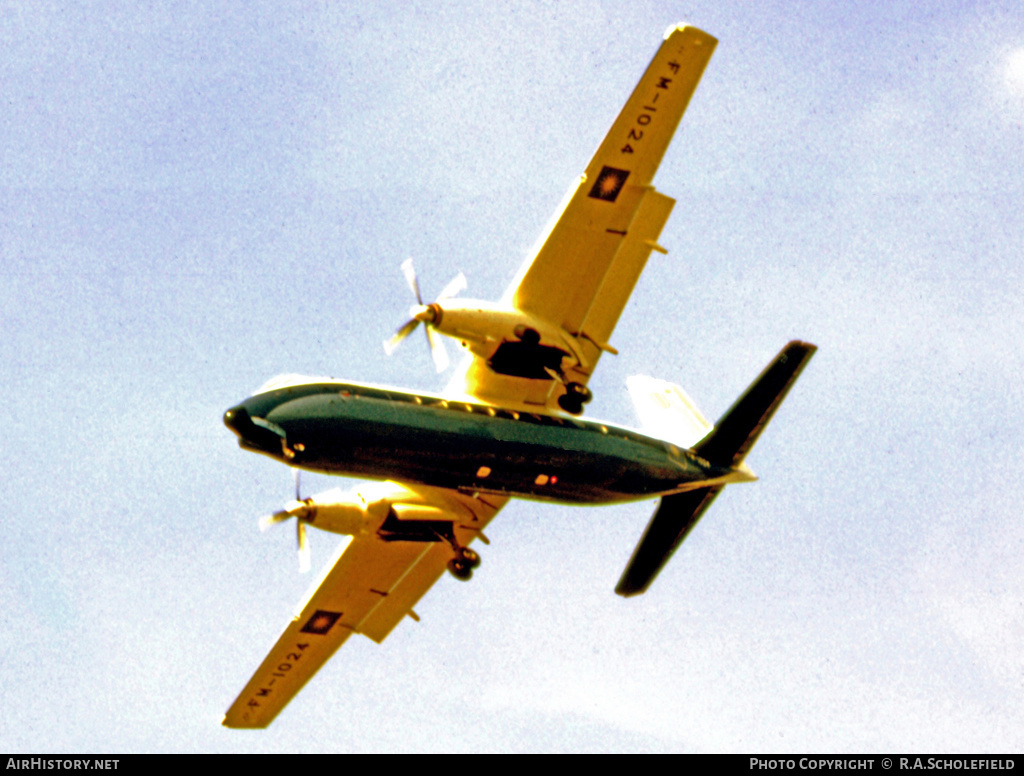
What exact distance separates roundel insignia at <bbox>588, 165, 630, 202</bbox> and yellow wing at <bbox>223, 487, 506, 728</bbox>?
8.79 m

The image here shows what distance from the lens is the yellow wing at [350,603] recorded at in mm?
31562

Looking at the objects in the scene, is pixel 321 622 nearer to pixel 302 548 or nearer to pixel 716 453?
pixel 302 548

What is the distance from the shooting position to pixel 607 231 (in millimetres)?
26781

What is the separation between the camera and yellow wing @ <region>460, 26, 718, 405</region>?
25.6m

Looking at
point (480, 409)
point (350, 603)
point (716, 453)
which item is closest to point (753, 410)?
point (716, 453)

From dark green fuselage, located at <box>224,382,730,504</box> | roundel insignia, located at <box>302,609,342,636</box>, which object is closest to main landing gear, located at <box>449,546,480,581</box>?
dark green fuselage, located at <box>224,382,730,504</box>

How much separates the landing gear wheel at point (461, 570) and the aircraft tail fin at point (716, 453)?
4.13 meters

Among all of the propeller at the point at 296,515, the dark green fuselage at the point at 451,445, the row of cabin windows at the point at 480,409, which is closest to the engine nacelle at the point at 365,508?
the propeller at the point at 296,515
